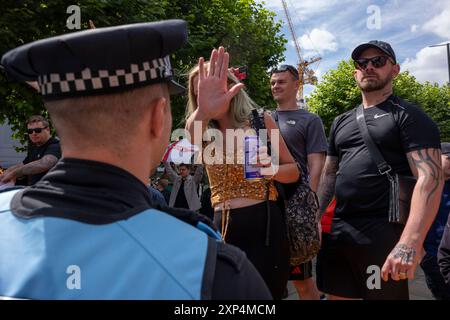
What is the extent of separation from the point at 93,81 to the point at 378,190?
2389mm

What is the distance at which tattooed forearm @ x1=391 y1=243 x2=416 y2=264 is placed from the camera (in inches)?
107

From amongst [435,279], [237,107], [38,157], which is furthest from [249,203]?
[38,157]

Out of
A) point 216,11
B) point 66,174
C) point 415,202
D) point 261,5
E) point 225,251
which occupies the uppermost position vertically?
point 261,5

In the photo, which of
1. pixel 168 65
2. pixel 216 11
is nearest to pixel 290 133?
pixel 168 65

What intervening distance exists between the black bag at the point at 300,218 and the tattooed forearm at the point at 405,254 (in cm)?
55

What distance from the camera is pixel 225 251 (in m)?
1.09

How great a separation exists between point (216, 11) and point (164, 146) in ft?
46.8

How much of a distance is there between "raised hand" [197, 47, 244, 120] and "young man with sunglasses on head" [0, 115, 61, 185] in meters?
3.46

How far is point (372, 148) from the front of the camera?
3125 mm

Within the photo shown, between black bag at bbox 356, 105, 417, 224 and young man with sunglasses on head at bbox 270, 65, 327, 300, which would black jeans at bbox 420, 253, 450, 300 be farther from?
black bag at bbox 356, 105, 417, 224

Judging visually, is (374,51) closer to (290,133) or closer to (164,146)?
(290,133)

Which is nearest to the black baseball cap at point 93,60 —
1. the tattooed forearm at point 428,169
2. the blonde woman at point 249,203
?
the blonde woman at point 249,203

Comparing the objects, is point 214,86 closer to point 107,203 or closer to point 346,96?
point 107,203

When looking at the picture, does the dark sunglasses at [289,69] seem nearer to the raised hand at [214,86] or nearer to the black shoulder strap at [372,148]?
the black shoulder strap at [372,148]
